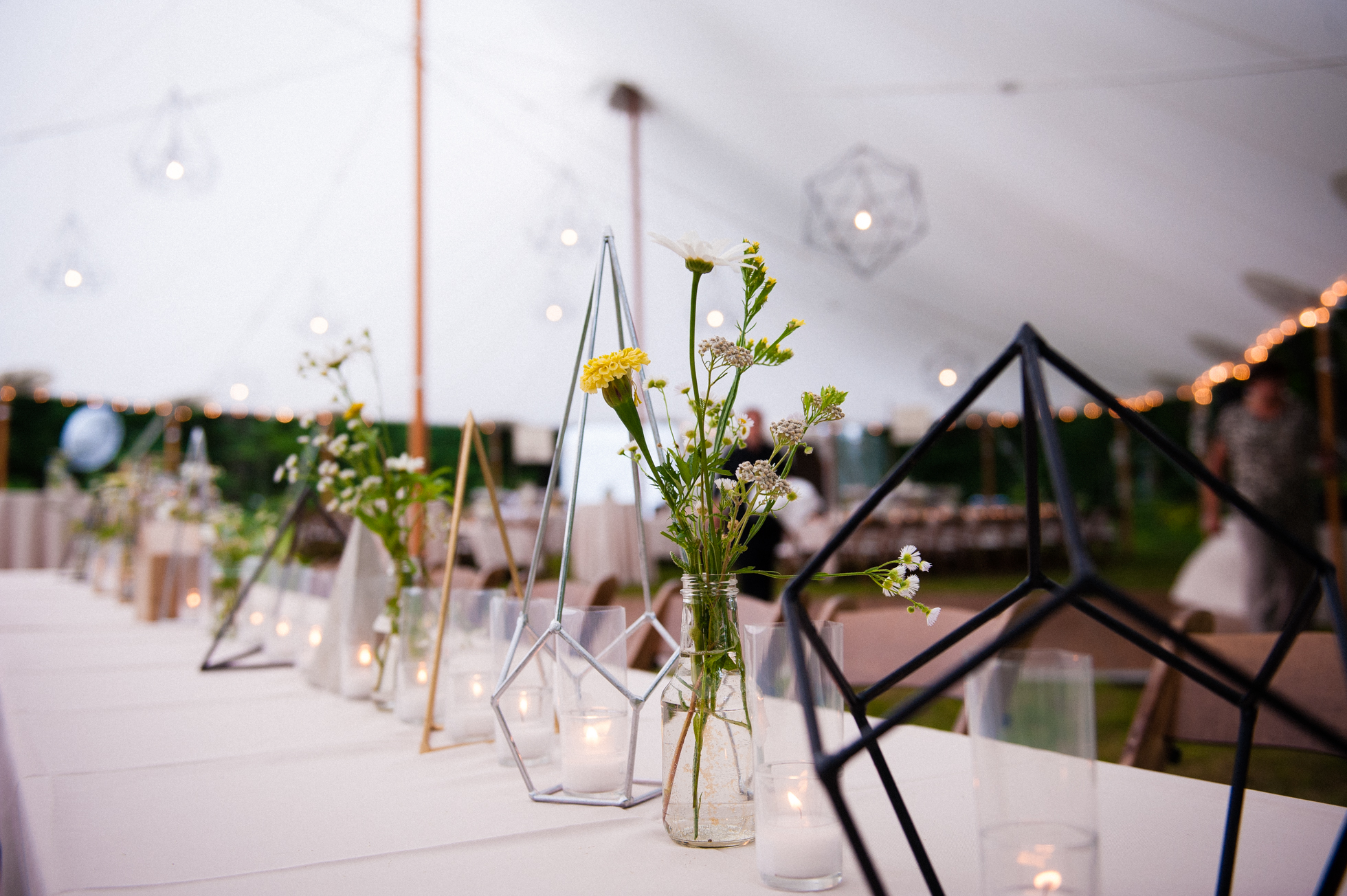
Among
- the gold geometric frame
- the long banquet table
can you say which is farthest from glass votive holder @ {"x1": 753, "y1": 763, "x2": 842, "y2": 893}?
the gold geometric frame

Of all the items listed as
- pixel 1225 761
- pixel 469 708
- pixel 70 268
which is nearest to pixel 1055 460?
pixel 469 708

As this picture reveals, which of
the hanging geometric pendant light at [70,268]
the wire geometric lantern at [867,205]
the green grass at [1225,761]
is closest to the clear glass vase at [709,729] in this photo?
the green grass at [1225,761]

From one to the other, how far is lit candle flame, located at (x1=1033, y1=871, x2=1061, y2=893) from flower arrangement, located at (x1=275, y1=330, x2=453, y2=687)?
93 centimetres

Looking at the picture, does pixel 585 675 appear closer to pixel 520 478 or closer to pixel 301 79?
pixel 301 79

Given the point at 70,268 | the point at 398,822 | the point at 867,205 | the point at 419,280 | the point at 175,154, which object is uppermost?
the point at 175,154

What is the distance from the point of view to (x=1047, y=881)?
0.45 meters

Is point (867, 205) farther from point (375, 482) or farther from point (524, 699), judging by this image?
point (524, 699)

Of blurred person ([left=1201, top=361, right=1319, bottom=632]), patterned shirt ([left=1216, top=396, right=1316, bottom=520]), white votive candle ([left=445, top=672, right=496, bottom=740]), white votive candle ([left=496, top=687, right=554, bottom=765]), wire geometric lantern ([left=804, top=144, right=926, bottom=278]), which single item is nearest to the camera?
white votive candle ([left=496, top=687, right=554, bottom=765])

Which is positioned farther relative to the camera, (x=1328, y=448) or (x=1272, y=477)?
(x=1328, y=448)

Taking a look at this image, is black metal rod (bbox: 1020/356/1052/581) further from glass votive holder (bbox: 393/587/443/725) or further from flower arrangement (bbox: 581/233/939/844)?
glass votive holder (bbox: 393/587/443/725)

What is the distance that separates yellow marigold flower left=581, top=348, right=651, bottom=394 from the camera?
2.30ft

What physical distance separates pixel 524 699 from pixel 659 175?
23.0 feet

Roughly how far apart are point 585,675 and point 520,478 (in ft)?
56.4

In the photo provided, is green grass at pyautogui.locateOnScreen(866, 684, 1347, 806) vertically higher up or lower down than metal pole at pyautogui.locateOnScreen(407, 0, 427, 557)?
lower down
